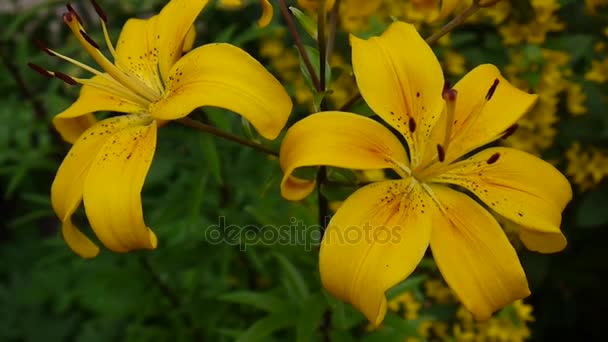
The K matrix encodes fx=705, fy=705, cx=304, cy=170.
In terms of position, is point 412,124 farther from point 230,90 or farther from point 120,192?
point 120,192

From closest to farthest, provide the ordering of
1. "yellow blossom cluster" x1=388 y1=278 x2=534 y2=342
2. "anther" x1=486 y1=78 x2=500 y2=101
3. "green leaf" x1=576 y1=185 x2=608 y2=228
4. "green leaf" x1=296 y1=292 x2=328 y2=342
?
1. "anther" x1=486 y1=78 x2=500 y2=101
2. "green leaf" x1=296 y1=292 x2=328 y2=342
3. "yellow blossom cluster" x1=388 y1=278 x2=534 y2=342
4. "green leaf" x1=576 y1=185 x2=608 y2=228

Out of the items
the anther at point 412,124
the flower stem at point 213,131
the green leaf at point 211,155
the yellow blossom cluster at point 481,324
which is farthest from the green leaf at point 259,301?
the anther at point 412,124

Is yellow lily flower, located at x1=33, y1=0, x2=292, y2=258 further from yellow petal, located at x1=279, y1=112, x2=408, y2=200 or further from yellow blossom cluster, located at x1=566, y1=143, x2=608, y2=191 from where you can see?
yellow blossom cluster, located at x1=566, y1=143, x2=608, y2=191

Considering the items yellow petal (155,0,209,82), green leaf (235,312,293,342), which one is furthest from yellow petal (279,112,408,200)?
green leaf (235,312,293,342)

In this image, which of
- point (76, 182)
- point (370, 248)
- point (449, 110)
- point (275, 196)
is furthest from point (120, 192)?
point (275, 196)

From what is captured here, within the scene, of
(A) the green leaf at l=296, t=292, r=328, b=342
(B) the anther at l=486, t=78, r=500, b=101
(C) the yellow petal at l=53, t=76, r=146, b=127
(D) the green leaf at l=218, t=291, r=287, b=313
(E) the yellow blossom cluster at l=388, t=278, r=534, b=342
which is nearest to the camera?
(B) the anther at l=486, t=78, r=500, b=101
